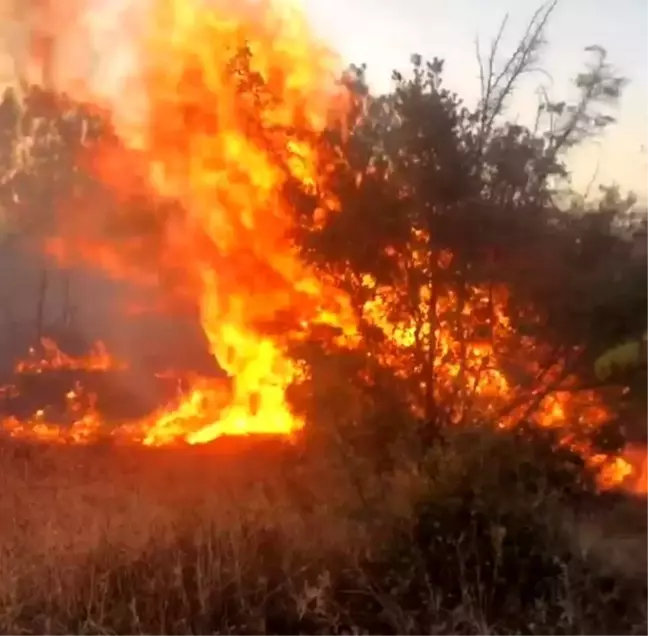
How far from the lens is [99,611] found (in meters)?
6.19

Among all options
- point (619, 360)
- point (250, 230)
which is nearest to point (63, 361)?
point (250, 230)

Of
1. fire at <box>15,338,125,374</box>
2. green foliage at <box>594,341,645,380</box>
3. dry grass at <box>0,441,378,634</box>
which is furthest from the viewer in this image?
fire at <box>15,338,125,374</box>

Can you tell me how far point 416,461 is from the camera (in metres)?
7.87

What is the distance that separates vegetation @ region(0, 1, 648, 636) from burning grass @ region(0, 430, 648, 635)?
2cm

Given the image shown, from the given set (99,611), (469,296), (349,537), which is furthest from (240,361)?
(99,611)

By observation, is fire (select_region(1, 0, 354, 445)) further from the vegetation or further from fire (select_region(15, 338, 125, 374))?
fire (select_region(15, 338, 125, 374))

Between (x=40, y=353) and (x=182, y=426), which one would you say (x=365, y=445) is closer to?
(x=182, y=426)

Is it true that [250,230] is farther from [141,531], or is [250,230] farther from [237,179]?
[141,531]

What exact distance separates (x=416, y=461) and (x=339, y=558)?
4.06 feet

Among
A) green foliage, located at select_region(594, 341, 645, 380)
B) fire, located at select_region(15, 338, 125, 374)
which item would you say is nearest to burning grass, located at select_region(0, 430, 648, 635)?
green foliage, located at select_region(594, 341, 645, 380)

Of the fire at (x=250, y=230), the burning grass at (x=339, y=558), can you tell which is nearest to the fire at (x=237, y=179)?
the fire at (x=250, y=230)

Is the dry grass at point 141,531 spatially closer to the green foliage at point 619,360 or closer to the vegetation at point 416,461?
the vegetation at point 416,461

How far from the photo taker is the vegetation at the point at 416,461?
6.49 m

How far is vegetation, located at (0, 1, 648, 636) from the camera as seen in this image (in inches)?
256
